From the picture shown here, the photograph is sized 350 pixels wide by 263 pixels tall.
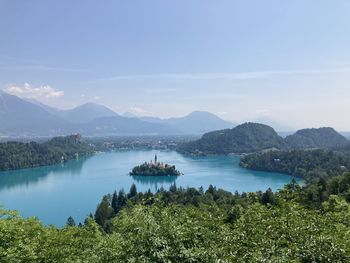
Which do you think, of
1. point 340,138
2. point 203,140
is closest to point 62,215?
point 203,140

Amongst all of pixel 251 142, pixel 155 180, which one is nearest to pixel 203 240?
pixel 155 180

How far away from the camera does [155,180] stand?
261ft

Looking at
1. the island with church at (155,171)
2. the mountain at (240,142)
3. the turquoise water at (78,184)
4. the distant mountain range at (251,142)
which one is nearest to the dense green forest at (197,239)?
the turquoise water at (78,184)

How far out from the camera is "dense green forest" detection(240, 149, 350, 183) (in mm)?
77188

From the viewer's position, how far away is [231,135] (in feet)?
504

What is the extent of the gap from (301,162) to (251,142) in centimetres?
6026

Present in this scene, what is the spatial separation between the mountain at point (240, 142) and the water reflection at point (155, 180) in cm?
5962

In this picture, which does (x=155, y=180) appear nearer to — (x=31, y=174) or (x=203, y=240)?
(x=31, y=174)

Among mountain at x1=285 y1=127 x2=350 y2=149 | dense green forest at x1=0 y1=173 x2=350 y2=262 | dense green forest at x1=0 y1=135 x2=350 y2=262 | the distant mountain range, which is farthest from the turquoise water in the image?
mountain at x1=285 y1=127 x2=350 y2=149

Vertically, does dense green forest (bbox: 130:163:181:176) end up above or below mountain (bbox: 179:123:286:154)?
below

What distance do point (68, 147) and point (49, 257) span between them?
129 meters

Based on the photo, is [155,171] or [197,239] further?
[155,171]

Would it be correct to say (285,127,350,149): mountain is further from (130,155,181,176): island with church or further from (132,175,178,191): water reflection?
(132,175,178,191): water reflection

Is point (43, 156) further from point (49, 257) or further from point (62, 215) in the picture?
point (49, 257)
